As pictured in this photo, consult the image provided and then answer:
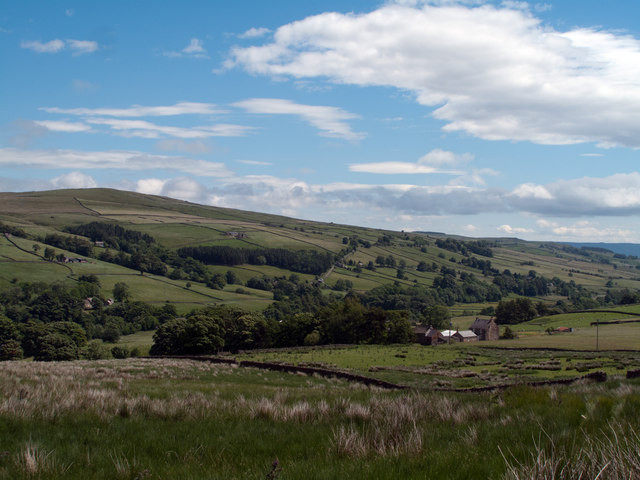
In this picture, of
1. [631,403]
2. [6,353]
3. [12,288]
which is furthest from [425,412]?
[12,288]

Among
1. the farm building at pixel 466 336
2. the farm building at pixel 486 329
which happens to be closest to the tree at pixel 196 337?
the farm building at pixel 466 336

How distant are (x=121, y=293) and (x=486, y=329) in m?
91.6

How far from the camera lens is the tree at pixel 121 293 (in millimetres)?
130000

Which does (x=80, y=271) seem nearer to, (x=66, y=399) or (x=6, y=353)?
(x=6, y=353)

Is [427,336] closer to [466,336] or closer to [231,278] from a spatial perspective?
[466,336]

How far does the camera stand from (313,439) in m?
7.01

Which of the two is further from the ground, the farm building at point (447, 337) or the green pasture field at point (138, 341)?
the farm building at point (447, 337)

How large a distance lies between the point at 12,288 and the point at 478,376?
392 ft

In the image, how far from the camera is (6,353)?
255ft

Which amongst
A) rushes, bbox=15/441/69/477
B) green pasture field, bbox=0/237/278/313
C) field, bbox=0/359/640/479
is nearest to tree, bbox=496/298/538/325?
green pasture field, bbox=0/237/278/313

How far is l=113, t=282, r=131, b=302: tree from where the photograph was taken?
13000cm

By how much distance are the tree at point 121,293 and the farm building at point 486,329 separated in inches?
3462

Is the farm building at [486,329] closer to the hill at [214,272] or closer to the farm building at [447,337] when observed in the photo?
the farm building at [447,337]

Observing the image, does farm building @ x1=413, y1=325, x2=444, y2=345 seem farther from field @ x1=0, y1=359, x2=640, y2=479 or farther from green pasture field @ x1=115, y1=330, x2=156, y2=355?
field @ x1=0, y1=359, x2=640, y2=479
